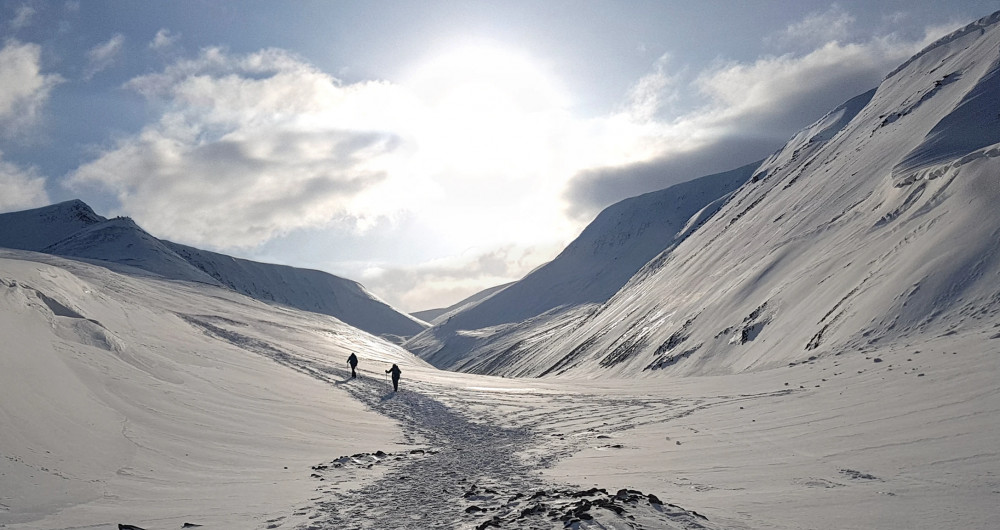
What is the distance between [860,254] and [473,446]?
26843 millimetres

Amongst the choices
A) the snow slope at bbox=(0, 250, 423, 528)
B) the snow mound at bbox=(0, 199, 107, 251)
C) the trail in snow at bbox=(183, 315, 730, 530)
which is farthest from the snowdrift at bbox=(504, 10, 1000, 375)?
the snow mound at bbox=(0, 199, 107, 251)

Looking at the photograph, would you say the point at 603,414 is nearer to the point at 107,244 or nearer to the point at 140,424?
the point at 140,424

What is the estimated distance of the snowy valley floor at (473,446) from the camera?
8453 mm

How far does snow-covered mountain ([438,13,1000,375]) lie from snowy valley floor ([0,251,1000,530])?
3.14m

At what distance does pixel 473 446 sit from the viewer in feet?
55.8

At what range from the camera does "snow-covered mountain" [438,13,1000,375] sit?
23.5 meters

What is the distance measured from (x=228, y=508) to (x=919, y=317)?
2483 centimetres

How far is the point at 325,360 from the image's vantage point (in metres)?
36.3

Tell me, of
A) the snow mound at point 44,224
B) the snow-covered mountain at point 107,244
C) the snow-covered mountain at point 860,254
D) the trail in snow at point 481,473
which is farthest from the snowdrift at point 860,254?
the snow mound at point 44,224

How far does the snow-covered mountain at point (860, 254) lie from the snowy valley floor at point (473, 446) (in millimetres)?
3137

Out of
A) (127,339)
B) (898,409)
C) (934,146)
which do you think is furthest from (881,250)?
(127,339)

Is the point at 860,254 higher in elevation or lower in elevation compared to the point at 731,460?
higher

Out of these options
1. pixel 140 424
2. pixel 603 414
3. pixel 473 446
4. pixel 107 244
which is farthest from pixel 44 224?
pixel 603 414

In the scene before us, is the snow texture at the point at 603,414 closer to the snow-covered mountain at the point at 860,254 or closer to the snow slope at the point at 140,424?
the snow slope at the point at 140,424
